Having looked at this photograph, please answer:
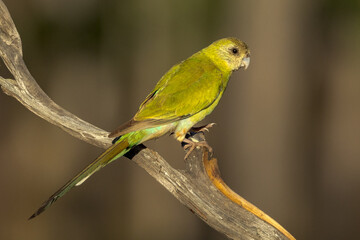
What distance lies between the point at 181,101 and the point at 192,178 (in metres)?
0.70

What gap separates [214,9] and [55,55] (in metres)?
3.46

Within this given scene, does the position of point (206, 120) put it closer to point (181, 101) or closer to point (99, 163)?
point (181, 101)

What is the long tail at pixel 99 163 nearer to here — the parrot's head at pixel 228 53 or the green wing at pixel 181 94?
the green wing at pixel 181 94

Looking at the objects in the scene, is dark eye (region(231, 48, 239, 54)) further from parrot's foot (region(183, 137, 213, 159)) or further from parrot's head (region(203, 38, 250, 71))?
parrot's foot (region(183, 137, 213, 159))

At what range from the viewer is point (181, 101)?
4.96 metres

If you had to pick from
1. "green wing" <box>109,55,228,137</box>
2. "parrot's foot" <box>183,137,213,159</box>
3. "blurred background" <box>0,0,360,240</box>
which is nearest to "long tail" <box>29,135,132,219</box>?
"green wing" <box>109,55,228,137</box>

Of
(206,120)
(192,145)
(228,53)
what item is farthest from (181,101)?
(206,120)

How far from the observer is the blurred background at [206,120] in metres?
10.3

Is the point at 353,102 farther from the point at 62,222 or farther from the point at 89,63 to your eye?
the point at 62,222

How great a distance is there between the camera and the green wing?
188 inches

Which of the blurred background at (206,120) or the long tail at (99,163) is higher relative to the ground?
the blurred background at (206,120)

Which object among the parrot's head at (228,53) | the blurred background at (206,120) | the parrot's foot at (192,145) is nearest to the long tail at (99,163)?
the parrot's foot at (192,145)

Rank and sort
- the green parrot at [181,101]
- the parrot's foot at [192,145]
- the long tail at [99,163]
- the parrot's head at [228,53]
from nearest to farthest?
the long tail at [99,163] < the green parrot at [181,101] < the parrot's foot at [192,145] < the parrot's head at [228,53]

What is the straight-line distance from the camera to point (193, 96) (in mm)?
5023
